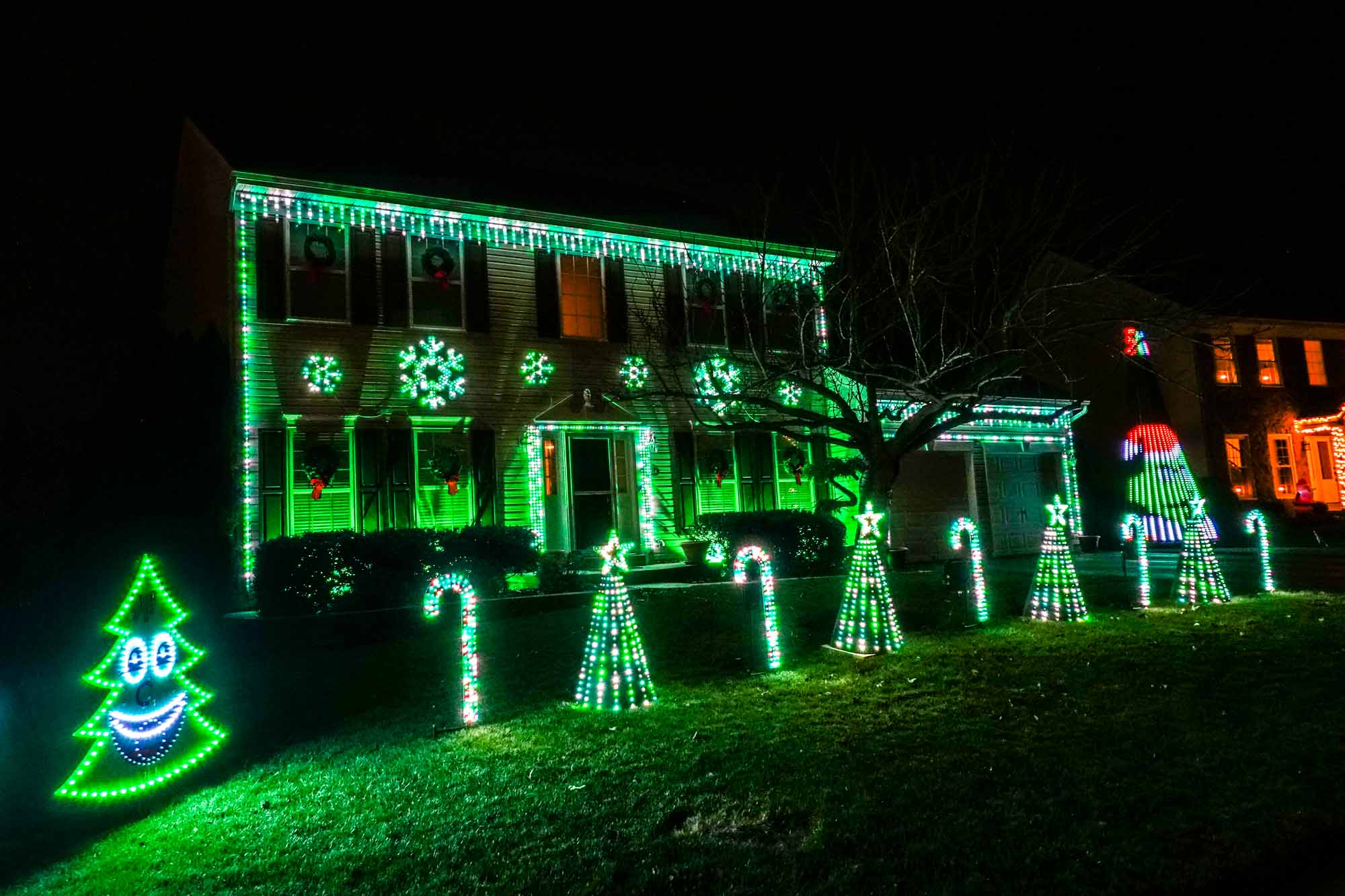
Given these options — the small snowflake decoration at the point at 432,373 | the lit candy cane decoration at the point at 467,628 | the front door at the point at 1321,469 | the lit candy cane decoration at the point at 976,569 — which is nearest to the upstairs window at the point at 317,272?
the small snowflake decoration at the point at 432,373

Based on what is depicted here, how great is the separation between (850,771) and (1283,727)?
2885 millimetres

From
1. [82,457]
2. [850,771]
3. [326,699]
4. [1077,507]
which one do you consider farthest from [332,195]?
[1077,507]

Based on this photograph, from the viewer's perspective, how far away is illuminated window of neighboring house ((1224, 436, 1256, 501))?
21.9 meters

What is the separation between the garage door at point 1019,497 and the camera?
18.1 m

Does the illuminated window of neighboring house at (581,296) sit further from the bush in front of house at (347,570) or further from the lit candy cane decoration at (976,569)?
the lit candy cane decoration at (976,569)

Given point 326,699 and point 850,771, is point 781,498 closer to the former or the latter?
point 326,699

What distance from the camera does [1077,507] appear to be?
18609 mm

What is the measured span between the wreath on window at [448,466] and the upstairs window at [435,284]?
6.79 ft

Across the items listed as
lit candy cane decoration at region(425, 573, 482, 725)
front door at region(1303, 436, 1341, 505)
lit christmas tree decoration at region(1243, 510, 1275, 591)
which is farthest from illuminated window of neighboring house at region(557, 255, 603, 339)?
front door at region(1303, 436, 1341, 505)

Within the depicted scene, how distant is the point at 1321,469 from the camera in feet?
75.7

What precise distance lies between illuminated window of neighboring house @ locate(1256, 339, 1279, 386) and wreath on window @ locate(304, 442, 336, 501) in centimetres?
2227

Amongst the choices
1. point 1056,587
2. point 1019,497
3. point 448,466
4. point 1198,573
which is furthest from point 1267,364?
point 448,466

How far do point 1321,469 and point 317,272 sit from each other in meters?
24.5

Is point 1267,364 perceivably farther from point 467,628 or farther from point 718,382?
point 467,628
